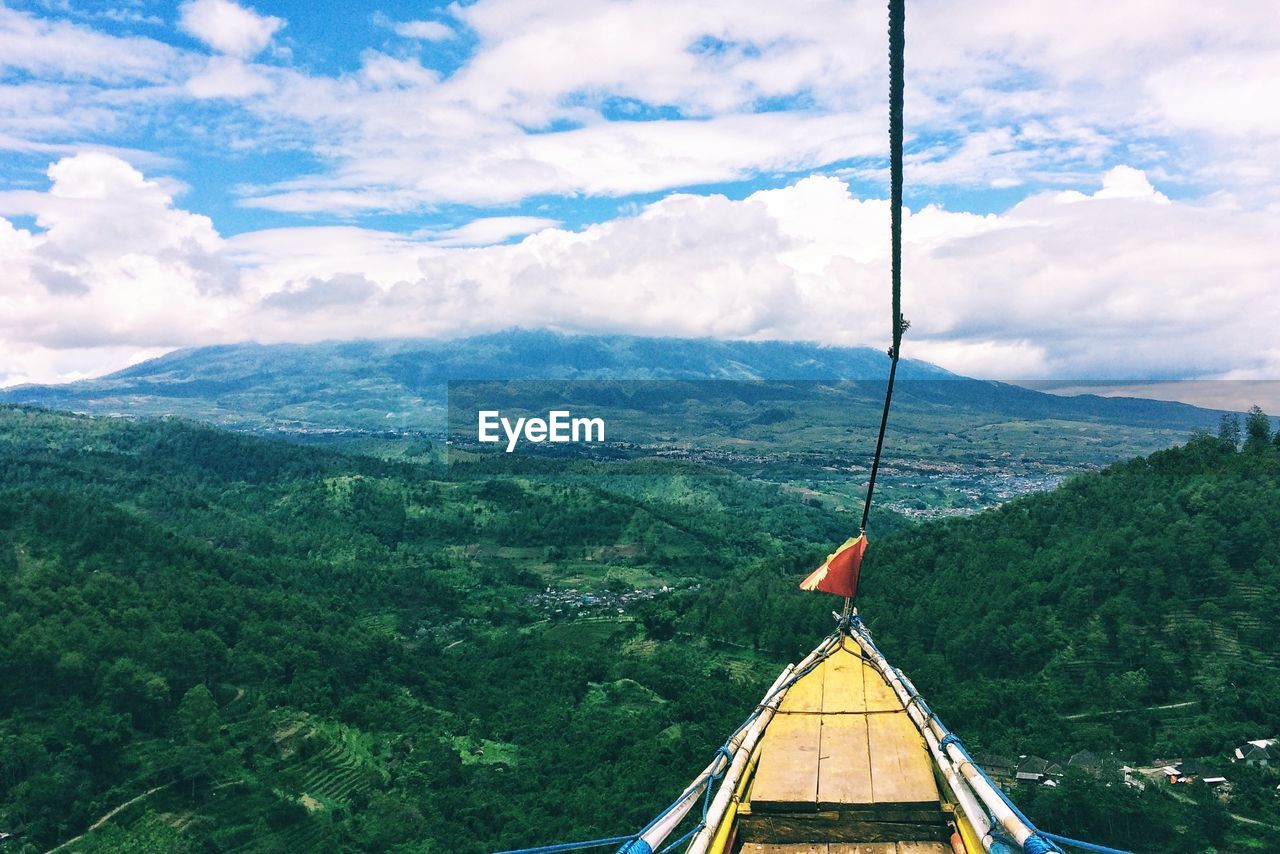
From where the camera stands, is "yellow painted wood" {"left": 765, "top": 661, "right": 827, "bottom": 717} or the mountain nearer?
"yellow painted wood" {"left": 765, "top": 661, "right": 827, "bottom": 717}

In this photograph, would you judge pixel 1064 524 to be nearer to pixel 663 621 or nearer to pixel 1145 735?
pixel 1145 735

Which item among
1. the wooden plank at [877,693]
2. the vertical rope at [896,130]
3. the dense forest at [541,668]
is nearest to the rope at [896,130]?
the vertical rope at [896,130]

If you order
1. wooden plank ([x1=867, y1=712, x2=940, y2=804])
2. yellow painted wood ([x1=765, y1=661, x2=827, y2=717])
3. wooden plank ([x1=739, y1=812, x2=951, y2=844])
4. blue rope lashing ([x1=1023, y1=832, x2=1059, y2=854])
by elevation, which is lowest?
yellow painted wood ([x1=765, y1=661, x2=827, y2=717])

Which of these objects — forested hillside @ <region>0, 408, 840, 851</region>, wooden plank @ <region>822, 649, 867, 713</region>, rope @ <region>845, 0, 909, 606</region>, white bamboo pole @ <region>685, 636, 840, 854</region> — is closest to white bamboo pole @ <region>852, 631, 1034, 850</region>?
wooden plank @ <region>822, 649, 867, 713</region>

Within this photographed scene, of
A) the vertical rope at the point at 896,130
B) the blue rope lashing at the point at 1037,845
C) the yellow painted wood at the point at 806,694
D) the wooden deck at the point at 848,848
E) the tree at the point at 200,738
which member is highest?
the vertical rope at the point at 896,130

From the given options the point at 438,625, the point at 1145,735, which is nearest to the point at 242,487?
the point at 438,625

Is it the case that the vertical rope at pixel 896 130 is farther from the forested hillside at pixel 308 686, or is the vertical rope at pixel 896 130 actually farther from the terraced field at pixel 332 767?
the terraced field at pixel 332 767

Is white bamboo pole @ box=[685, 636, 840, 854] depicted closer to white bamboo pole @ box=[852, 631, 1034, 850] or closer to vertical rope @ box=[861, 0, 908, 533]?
white bamboo pole @ box=[852, 631, 1034, 850]

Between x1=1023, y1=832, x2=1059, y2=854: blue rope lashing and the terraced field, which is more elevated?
x1=1023, y1=832, x2=1059, y2=854: blue rope lashing
